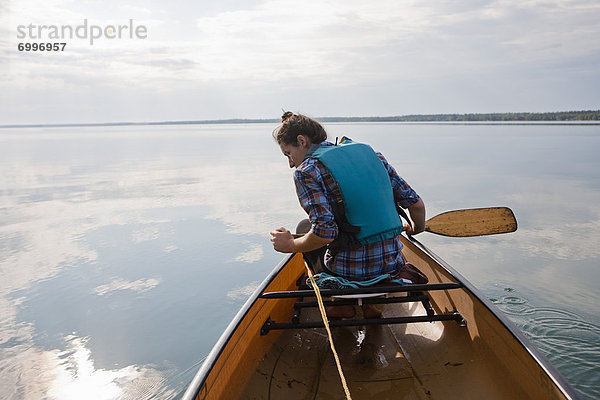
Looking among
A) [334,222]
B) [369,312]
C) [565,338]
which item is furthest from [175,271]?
[565,338]

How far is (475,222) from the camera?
3824 mm

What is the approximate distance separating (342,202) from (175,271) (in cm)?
367

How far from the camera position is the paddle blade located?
3.73 metres

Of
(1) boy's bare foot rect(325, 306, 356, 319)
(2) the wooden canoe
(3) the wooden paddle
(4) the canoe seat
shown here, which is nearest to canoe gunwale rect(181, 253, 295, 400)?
(2) the wooden canoe

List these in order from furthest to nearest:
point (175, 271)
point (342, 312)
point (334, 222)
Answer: point (175, 271) → point (342, 312) → point (334, 222)

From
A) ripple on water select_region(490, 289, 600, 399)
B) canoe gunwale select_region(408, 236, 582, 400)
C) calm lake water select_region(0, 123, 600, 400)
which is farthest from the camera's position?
calm lake water select_region(0, 123, 600, 400)

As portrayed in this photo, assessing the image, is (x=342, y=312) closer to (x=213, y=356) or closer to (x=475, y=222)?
(x=213, y=356)

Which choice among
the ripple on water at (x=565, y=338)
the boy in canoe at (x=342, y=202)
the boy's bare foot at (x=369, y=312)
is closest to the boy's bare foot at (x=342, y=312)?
the boy's bare foot at (x=369, y=312)

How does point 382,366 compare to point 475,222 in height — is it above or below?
below

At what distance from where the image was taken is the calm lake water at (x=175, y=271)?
11.5 feet

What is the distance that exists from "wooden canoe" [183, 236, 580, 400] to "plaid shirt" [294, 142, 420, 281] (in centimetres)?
29

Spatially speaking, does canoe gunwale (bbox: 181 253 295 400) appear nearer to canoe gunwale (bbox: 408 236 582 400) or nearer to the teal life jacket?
the teal life jacket

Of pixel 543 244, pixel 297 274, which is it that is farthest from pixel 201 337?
pixel 543 244

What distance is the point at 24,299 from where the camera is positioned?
4746 millimetres
